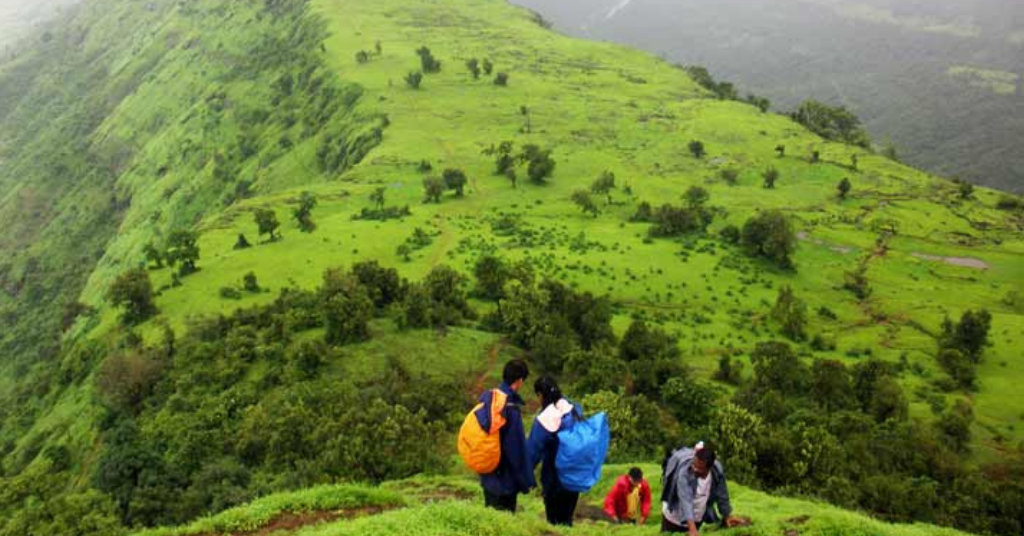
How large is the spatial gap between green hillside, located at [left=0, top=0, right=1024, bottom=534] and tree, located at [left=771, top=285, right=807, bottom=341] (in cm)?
52

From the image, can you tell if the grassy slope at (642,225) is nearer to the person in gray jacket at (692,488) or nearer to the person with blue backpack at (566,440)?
the person in gray jacket at (692,488)

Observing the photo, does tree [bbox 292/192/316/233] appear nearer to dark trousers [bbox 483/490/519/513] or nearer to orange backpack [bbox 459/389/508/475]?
dark trousers [bbox 483/490/519/513]

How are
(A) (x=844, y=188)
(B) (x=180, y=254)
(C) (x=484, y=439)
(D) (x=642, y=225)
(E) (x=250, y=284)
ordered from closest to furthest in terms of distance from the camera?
(C) (x=484, y=439) < (E) (x=250, y=284) < (B) (x=180, y=254) < (D) (x=642, y=225) < (A) (x=844, y=188)

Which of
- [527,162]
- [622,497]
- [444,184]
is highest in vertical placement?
[527,162]

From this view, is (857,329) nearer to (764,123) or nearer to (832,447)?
(832,447)

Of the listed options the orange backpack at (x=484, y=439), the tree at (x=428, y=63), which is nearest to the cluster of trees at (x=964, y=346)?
the orange backpack at (x=484, y=439)

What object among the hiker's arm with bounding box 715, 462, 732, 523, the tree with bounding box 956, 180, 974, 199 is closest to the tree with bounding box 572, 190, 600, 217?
the tree with bounding box 956, 180, 974, 199

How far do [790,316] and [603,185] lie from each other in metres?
41.3

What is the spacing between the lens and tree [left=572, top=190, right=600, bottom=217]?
9812 cm

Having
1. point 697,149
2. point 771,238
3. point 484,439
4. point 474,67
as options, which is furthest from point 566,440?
point 474,67

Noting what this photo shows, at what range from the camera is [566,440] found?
1272 centimetres

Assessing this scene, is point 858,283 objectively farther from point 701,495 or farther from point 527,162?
point 701,495

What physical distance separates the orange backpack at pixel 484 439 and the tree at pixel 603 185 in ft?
306

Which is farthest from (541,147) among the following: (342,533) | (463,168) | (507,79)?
(342,533)
